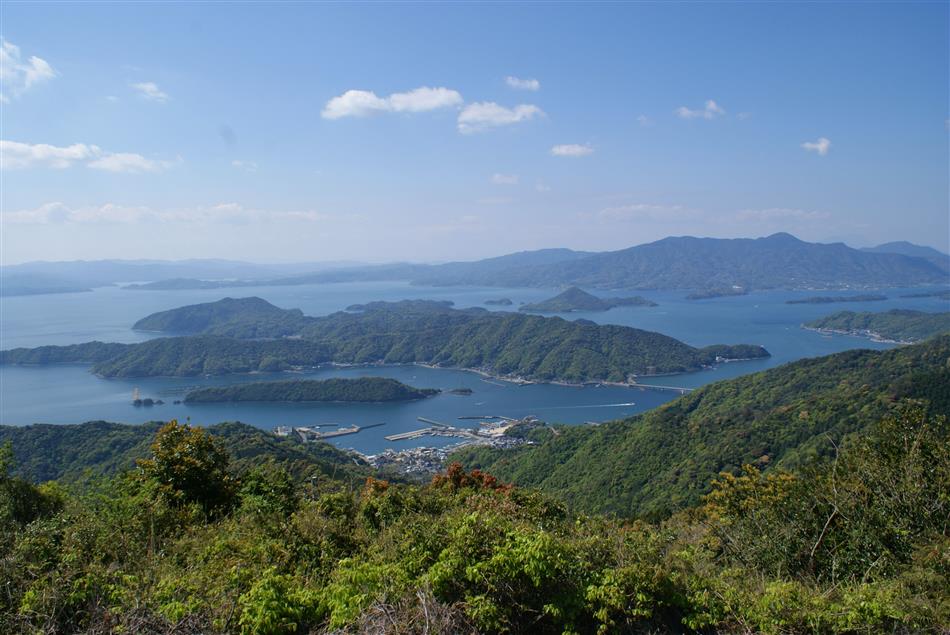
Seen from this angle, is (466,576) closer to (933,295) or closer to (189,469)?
(189,469)

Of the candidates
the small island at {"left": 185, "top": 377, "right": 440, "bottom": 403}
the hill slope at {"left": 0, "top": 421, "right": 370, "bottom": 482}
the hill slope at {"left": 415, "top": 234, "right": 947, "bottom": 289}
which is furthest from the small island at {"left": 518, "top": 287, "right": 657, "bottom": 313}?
the hill slope at {"left": 0, "top": 421, "right": 370, "bottom": 482}

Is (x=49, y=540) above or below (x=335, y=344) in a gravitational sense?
above

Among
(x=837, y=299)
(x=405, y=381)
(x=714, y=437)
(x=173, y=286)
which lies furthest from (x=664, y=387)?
(x=173, y=286)

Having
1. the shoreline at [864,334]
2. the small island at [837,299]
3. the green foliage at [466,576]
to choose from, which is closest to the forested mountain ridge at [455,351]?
the shoreline at [864,334]

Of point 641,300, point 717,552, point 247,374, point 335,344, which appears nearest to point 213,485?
point 717,552

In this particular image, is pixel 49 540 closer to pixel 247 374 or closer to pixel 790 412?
pixel 790 412

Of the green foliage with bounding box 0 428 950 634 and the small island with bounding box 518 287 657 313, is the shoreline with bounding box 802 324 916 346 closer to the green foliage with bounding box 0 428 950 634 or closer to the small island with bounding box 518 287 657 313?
the small island with bounding box 518 287 657 313
